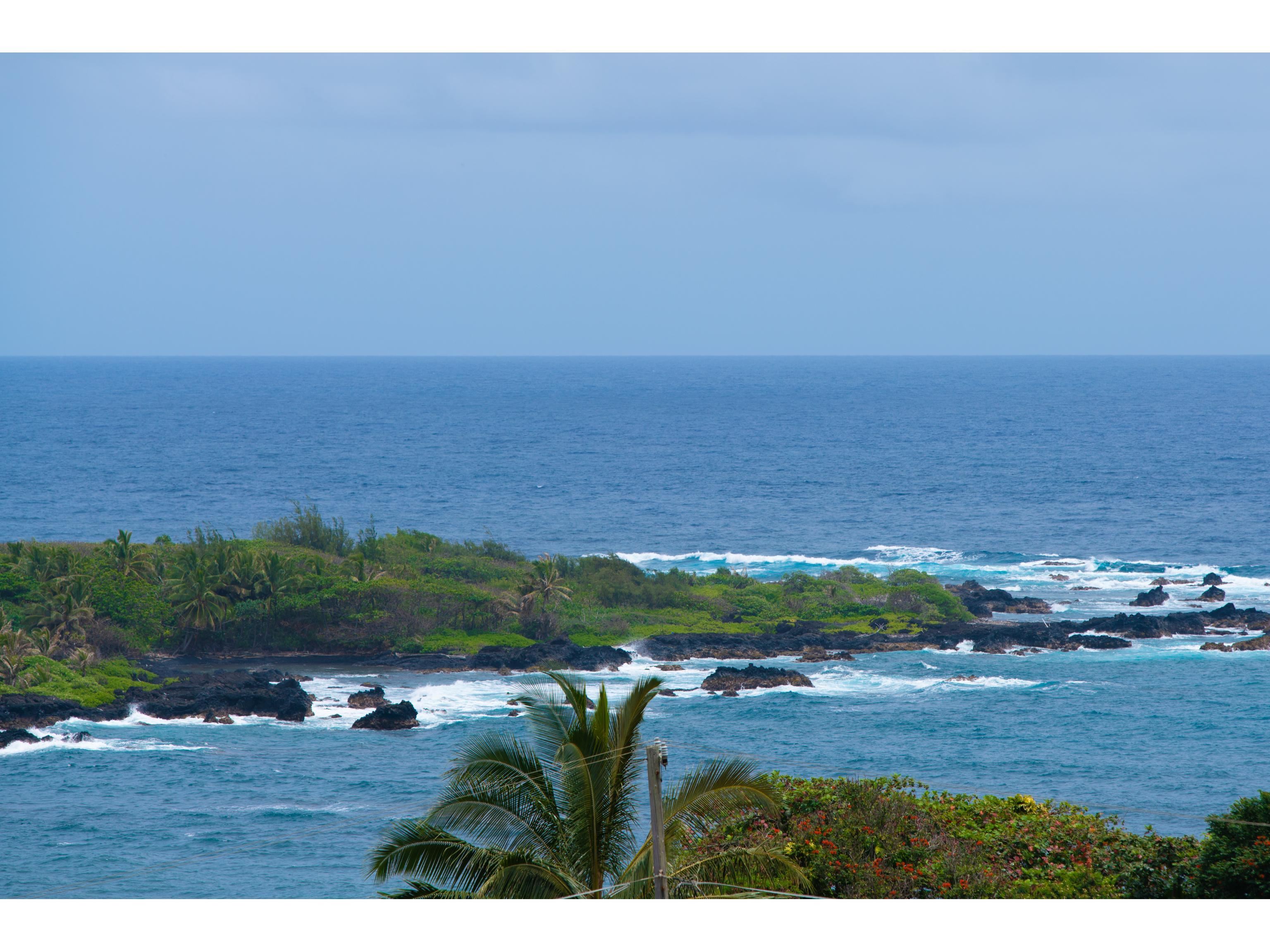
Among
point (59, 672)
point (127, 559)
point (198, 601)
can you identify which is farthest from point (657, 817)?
point (127, 559)

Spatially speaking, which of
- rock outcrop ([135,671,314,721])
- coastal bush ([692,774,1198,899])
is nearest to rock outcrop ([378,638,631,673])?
rock outcrop ([135,671,314,721])

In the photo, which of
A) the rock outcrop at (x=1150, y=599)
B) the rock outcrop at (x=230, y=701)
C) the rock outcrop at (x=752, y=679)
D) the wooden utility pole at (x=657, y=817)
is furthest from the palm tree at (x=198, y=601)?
the rock outcrop at (x=1150, y=599)

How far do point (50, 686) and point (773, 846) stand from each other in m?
38.6

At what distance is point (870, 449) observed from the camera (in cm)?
15425

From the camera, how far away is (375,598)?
56.8 m

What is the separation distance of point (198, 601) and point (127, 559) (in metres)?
5.98

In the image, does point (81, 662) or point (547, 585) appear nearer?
point (81, 662)

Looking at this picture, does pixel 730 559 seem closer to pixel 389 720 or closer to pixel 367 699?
pixel 367 699

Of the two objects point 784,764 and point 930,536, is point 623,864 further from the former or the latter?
point 930,536

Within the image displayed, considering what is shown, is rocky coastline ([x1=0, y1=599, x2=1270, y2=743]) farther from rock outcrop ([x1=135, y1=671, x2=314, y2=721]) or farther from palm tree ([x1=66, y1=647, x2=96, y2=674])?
palm tree ([x1=66, y1=647, x2=96, y2=674])

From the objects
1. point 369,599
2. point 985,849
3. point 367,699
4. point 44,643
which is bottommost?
point 367,699

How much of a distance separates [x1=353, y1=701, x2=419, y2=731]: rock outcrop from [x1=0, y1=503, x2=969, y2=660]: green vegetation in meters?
10.6

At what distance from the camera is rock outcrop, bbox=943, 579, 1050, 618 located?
64.6 m

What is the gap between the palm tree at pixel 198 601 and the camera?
176ft
